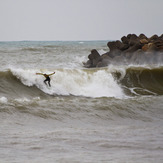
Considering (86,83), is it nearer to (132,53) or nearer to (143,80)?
(143,80)

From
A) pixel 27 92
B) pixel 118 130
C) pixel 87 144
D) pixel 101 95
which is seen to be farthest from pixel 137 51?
pixel 87 144

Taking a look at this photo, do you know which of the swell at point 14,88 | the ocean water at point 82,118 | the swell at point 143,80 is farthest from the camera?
the swell at point 143,80

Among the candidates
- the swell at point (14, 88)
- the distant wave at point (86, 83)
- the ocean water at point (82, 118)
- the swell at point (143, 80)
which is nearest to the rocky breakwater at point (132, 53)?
the swell at point (143, 80)

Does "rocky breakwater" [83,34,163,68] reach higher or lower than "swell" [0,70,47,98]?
higher

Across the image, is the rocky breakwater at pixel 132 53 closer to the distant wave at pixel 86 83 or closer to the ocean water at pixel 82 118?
the distant wave at pixel 86 83

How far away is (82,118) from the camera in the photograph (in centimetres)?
959

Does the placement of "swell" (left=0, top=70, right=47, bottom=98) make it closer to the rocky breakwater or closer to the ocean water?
the ocean water

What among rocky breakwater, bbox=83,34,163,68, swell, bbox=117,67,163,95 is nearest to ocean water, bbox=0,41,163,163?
swell, bbox=117,67,163,95

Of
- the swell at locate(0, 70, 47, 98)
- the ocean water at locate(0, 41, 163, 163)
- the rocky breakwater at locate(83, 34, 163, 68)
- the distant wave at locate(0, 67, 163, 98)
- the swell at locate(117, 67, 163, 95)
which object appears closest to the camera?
the ocean water at locate(0, 41, 163, 163)

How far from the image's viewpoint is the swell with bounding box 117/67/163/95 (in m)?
15.4

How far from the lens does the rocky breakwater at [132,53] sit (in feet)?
66.8

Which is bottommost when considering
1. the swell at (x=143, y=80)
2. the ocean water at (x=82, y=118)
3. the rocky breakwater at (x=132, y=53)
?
the ocean water at (x=82, y=118)

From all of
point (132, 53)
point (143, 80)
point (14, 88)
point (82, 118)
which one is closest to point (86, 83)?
point (143, 80)

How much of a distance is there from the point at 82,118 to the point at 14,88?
15.3 feet
